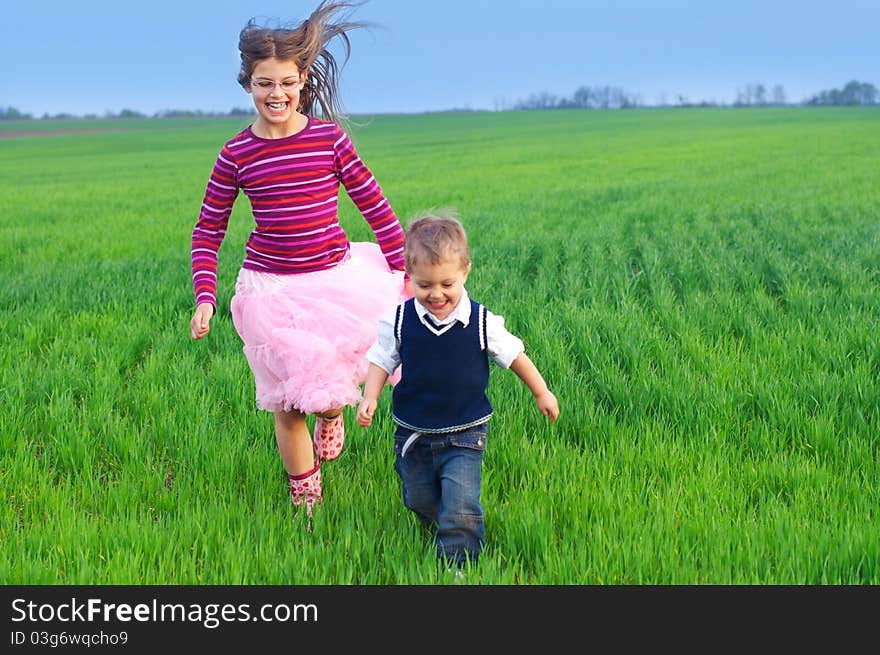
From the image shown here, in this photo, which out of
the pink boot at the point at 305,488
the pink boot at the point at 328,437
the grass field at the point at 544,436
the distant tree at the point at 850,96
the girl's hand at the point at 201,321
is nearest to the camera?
the grass field at the point at 544,436

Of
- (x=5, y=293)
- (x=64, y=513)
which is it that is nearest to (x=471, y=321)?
(x=64, y=513)

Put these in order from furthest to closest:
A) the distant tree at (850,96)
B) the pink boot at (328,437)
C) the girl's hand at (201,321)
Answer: the distant tree at (850,96) → the pink boot at (328,437) → the girl's hand at (201,321)

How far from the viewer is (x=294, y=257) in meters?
3.12

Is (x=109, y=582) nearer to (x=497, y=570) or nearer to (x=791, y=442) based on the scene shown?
(x=497, y=570)

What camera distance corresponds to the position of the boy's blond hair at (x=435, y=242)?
245 cm

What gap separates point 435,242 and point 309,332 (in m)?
0.80

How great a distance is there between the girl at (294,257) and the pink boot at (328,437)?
0.48 feet

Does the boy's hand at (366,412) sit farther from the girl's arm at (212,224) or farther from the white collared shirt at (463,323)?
the girl's arm at (212,224)

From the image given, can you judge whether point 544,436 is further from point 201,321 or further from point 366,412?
point 201,321

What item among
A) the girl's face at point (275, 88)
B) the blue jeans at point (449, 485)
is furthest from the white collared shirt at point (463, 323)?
the girl's face at point (275, 88)

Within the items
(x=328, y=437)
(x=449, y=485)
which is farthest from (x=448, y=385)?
(x=328, y=437)

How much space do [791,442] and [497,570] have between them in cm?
173

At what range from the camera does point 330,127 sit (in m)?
3.16

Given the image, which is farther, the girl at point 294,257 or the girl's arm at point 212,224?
the girl's arm at point 212,224
